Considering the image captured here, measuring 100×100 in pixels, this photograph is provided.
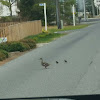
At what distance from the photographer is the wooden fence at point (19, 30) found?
26.6 meters

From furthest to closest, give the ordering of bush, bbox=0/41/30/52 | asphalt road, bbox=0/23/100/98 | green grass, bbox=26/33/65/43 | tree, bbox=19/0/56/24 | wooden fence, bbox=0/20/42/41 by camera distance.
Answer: tree, bbox=19/0/56/24 → green grass, bbox=26/33/65/43 → wooden fence, bbox=0/20/42/41 → bush, bbox=0/41/30/52 → asphalt road, bbox=0/23/100/98

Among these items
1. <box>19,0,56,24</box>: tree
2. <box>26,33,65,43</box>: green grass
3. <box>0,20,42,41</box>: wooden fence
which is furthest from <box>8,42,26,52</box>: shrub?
<box>19,0,56,24</box>: tree

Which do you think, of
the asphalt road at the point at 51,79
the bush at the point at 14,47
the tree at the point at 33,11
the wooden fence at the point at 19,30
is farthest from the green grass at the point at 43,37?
the tree at the point at 33,11

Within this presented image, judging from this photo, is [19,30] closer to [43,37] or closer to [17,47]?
[43,37]

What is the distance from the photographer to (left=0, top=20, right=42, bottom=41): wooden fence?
26.6 metres

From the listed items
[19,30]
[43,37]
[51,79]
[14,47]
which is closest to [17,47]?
[14,47]

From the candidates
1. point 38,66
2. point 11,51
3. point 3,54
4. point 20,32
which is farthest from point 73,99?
point 20,32

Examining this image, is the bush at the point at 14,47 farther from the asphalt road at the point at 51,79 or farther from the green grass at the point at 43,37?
the green grass at the point at 43,37

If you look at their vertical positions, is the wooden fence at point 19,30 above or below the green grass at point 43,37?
above

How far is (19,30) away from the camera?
101 ft

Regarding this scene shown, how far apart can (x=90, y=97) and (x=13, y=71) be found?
9220 mm

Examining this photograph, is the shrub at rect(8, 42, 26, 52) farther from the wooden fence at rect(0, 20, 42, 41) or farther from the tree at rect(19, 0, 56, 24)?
the tree at rect(19, 0, 56, 24)

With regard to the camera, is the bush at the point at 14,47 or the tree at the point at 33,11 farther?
the tree at the point at 33,11

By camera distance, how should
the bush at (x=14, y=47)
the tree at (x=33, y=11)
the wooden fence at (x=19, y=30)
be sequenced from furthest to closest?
the tree at (x=33, y=11), the wooden fence at (x=19, y=30), the bush at (x=14, y=47)
